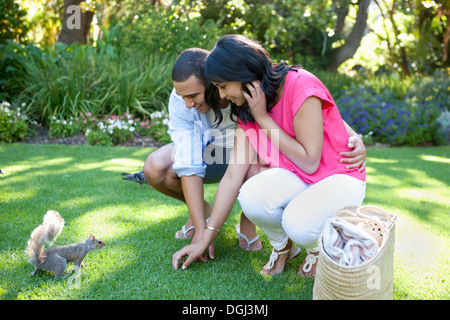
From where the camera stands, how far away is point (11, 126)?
634cm

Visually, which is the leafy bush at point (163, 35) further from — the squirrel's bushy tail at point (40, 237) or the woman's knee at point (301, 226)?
the woman's knee at point (301, 226)

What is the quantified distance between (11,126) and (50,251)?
14.8 feet

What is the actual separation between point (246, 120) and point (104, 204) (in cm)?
179

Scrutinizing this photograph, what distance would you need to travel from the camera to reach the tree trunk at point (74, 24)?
30.3ft

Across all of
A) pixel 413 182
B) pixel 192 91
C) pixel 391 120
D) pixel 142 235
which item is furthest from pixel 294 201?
pixel 391 120

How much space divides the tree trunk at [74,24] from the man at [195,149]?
711 cm

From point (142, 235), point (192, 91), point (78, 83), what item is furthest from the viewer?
point (78, 83)

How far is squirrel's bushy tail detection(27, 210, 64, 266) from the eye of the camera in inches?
91.2

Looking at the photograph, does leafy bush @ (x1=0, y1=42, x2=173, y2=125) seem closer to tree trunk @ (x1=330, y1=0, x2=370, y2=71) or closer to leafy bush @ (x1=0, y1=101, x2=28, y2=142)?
leafy bush @ (x1=0, y1=101, x2=28, y2=142)

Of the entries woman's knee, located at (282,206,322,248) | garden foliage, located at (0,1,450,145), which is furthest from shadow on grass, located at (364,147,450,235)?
Result: woman's knee, located at (282,206,322,248)

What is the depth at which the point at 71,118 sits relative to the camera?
6820 millimetres

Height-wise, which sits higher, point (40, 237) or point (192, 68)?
point (192, 68)

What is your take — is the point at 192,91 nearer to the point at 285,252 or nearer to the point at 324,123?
the point at 324,123
